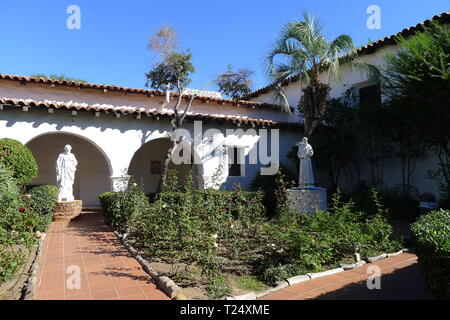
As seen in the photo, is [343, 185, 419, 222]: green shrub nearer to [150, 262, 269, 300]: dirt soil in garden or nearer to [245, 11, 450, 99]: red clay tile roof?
[245, 11, 450, 99]: red clay tile roof

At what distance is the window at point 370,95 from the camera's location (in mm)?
11455

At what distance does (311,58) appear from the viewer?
31.4 feet

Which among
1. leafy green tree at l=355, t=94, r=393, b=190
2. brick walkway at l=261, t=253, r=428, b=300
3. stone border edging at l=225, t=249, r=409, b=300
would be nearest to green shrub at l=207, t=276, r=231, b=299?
stone border edging at l=225, t=249, r=409, b=300

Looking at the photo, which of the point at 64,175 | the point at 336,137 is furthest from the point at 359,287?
the point at 64,175

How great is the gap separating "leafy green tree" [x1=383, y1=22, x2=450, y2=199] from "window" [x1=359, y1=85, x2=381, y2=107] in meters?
2.22

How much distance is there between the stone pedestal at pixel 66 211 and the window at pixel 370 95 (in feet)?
35.1

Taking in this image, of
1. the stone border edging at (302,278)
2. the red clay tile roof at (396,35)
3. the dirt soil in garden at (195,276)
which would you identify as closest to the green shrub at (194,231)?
the dirt soil in garden at (195,276)

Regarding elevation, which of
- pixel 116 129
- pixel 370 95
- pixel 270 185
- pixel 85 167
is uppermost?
pixel 370 95

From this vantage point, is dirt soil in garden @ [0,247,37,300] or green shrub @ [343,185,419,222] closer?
dirt soil in garden @ [0,247,37,300]

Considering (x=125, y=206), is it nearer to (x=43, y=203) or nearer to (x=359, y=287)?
(x=43, y=203)

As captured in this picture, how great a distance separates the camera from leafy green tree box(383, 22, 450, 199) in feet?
25.2

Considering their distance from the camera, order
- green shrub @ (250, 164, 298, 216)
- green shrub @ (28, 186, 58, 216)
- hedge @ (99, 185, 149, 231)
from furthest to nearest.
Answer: green shrub @ (250, 164, 298, 216) < green shrub @ (28, 186, 58, 216) < hedge @ (99, 185, 149, 231)

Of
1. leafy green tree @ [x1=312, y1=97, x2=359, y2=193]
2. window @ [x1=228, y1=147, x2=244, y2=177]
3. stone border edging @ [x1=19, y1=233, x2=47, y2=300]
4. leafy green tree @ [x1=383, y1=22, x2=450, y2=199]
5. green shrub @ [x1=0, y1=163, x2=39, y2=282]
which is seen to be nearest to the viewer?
stone border edging @ [x1=19, y1=233, x2=47, y2=300]

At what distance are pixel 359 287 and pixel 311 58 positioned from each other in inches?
299
